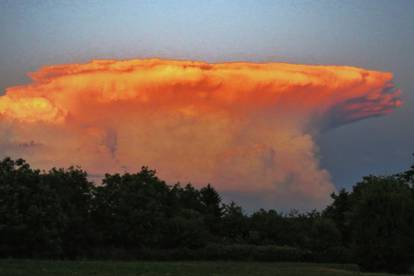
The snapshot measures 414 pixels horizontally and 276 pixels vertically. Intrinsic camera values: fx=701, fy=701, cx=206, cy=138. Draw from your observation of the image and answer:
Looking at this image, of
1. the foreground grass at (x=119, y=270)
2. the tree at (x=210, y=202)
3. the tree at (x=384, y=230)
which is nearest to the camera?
the foreground grass at (x=119, y=270)

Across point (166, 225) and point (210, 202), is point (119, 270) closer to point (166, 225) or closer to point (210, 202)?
point (166, 225)

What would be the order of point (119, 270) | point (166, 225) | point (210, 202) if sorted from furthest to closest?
point (210, 202) < point (166, 225) < point (119, 270)

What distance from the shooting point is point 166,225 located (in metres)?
93.8

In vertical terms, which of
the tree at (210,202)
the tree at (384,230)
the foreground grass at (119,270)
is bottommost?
the foreground grass at (119,270)

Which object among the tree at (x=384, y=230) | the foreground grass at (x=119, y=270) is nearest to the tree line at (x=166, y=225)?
the tree at (x=384, y=230)

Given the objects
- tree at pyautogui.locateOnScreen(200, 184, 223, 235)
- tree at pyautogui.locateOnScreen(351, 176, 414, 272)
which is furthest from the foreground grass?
tree at pyautogui.locateOnScreen(200, 184, 223, 235)

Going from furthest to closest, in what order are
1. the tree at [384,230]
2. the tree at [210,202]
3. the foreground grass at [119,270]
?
the tree at [210,202]
the tree at [384,230]
the foreground grass at [119,270]

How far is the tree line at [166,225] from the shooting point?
65875 millimetres

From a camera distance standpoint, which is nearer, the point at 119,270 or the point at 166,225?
the point at 119,270

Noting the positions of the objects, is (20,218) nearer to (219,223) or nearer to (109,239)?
(109,239)

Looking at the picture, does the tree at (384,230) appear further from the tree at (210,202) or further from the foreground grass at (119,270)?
the tree at (210,202)

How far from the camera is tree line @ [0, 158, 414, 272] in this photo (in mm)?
65875

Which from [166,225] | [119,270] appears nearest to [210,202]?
[166,225]

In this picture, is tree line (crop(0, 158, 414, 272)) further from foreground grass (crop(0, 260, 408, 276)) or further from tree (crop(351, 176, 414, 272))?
foreground grass (crop(0, 260, 408, 276))
